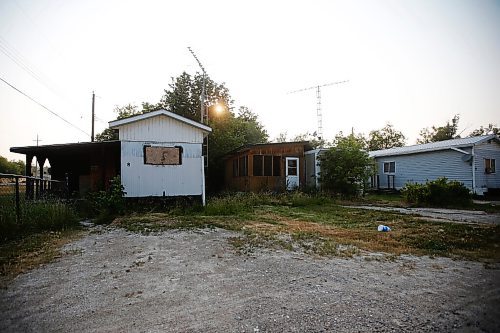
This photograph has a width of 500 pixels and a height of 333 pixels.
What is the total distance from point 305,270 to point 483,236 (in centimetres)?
455

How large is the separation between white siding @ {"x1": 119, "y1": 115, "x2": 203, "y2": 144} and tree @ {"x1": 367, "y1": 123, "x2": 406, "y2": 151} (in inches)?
1581

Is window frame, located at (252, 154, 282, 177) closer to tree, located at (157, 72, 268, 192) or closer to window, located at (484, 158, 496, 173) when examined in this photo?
tree, located at (157, 72, 268, 192)

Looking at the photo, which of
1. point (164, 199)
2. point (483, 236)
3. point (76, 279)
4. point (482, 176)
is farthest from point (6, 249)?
point (482, 176)

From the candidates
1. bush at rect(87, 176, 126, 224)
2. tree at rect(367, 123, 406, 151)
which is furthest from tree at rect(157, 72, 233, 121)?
tree at rect(367, 123, 406, 151)

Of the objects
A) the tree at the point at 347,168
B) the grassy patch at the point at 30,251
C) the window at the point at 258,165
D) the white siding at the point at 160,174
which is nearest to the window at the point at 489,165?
the tree at the point at 347,168

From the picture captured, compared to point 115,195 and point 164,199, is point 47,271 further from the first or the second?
point 164,199

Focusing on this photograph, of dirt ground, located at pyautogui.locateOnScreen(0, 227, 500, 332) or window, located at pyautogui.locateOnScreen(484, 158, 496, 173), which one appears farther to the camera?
window, located at pyautogui.locateOnScreen(484, 158, 496, 173)

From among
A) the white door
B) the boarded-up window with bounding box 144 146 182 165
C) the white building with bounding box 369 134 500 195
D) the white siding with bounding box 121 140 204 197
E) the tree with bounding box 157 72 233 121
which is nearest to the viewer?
the white siding with bounding box 121 140 204 197

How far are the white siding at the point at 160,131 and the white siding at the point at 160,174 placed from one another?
0.61 feet

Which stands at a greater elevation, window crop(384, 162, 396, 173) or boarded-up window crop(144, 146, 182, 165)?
boarded-up window crop(144, 146, 182, 165)

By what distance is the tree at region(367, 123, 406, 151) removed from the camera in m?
44.8

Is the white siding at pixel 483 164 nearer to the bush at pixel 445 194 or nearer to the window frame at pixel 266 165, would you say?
the bush at pixel 445 194

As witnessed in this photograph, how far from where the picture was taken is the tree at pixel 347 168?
608 inches

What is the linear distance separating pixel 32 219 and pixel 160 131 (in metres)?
5.53
